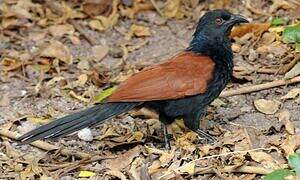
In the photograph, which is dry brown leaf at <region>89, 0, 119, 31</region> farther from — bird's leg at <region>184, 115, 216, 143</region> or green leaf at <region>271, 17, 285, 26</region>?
bird's leg at <region>184, 115, 216, 143</region>

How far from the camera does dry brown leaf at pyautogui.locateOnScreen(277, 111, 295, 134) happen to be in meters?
5.22

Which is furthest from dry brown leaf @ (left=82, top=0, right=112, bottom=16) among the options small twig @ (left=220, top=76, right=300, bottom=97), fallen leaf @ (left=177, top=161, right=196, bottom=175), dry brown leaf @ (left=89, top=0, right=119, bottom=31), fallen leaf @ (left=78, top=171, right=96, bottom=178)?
fallen leaf @ (left=177, top=161, right=196, bottom=175)

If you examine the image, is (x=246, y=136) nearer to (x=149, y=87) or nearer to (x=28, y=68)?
(x=149, y=87)

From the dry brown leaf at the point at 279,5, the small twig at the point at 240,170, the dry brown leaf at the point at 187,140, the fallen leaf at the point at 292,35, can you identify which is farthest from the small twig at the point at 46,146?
the dry brown leaf at the point at 279,5

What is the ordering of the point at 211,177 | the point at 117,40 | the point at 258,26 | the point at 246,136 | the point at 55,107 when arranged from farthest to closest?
1. the point at 117,40
2. the point at 258,26
3. the point at 55,107
4. the point at 246,136
5. the point at 211,177

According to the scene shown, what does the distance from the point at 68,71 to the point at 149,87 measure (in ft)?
6.27

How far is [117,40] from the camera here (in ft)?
24.6

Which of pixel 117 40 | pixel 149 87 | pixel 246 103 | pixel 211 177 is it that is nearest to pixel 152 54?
pixel 117 40

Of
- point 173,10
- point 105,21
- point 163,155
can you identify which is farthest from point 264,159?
point 105,21

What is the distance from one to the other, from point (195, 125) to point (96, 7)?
9.78 feet

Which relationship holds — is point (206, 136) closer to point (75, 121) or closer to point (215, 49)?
point (215, 49)

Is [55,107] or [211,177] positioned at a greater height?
[55,107]

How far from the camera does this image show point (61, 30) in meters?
7.69

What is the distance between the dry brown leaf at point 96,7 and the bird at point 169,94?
2.65 metres
